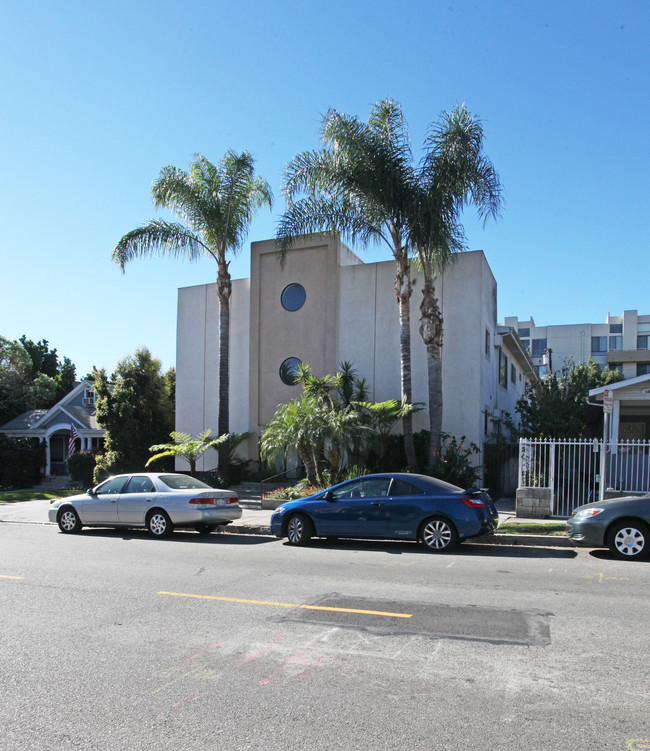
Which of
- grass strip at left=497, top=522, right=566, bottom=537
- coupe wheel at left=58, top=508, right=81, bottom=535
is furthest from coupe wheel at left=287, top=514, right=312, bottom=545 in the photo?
coupe wheel at left=58, top=508, right=81, bottom=535

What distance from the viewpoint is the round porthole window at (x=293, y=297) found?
23922mm

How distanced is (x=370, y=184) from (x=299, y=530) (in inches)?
410

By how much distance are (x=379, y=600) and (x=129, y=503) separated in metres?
7.90

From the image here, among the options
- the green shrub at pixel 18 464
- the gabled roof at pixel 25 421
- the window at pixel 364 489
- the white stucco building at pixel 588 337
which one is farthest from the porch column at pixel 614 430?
the white stucco building at pixel 588 337

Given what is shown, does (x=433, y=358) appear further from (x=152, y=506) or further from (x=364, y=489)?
(x=152, y=506)

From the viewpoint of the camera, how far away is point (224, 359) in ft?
75.9

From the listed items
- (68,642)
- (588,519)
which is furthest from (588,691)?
(588,519)

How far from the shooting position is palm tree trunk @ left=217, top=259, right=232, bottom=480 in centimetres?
2264

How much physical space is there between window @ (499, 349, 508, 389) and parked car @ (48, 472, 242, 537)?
48.6ft

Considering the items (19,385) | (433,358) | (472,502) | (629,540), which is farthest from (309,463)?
(19,385)

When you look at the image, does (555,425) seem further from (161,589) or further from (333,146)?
(161,589)

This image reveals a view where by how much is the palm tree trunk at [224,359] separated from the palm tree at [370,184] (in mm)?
4660

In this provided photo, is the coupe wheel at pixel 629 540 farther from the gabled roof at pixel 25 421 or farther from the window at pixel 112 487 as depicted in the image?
the gabled roof at pixel 25 421

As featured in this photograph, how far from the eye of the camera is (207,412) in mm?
25641
